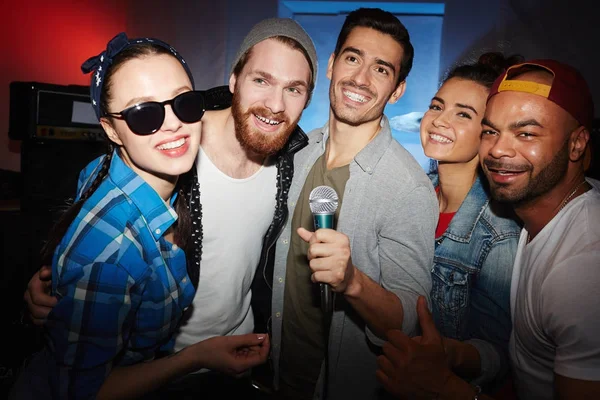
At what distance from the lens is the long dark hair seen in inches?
53.0

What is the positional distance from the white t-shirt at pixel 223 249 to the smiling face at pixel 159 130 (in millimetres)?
448

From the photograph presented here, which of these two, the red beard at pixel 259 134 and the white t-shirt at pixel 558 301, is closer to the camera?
the white t-shirt at pixel 558 301

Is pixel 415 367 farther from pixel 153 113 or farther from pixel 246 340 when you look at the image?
pixel 153 113

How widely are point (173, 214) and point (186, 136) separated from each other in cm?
31

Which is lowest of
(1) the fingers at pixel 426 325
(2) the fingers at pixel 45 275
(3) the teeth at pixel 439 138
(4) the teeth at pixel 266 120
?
(1) the fingers at pixel 426 325

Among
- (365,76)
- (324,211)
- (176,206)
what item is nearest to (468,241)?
(324,211)

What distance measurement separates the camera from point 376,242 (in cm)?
187

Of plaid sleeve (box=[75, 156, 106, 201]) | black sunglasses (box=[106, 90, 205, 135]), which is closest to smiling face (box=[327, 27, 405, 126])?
black sunglasses (box=[106, 90, 205, 135])

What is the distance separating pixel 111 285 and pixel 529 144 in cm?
163

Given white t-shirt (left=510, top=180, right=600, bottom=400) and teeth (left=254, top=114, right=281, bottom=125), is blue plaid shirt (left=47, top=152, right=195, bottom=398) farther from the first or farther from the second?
white t-shirt (left=510, top=180, right=600, bottom=400)

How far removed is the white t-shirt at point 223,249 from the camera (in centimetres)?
192

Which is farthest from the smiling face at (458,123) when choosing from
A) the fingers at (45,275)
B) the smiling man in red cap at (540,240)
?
the fingers at (45,275)

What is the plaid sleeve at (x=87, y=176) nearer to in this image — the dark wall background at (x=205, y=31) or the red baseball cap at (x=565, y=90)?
the red baseball cap at (x=565, y=90)

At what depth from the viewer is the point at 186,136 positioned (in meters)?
1.49
